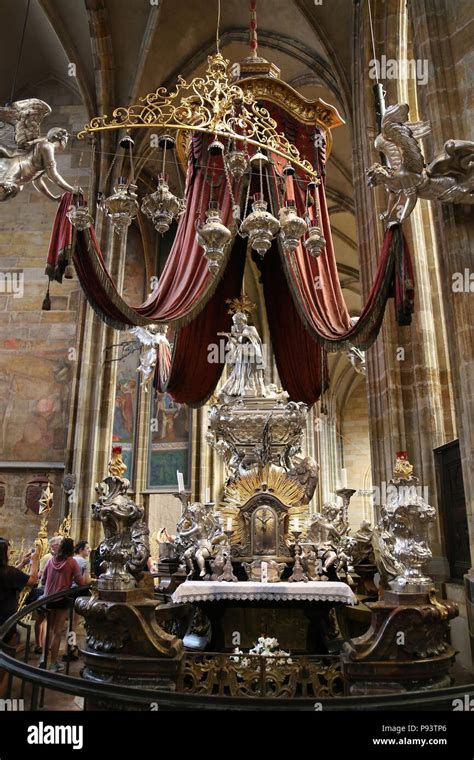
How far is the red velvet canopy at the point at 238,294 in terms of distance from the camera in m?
4.70

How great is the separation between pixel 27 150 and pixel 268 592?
421 centimetres

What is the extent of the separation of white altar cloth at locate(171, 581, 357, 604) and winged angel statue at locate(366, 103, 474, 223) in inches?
122

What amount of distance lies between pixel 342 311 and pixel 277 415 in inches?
54.4

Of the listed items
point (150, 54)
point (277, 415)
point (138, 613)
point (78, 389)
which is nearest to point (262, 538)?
point (277, 415)

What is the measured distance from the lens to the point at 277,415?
248 inches

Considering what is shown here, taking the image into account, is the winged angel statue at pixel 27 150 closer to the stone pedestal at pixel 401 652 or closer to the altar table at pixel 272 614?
the altar table at pixel 272 614

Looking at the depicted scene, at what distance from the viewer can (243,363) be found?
22.0 ft

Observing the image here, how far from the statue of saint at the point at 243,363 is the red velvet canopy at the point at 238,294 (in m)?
0.31

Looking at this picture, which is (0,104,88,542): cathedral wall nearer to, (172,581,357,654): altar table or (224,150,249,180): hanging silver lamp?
(172,581,357,654): altar table

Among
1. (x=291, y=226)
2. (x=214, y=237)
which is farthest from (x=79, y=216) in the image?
(x=291, y=226)

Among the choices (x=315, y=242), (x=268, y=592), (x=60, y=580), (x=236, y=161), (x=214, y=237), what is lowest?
(x=268, y=592)

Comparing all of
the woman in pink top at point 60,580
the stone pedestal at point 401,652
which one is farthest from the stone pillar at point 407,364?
the woman in pink top at point 60,580

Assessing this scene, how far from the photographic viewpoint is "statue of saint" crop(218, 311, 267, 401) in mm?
6586

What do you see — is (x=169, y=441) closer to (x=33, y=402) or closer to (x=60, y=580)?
(x=33, y=402)
